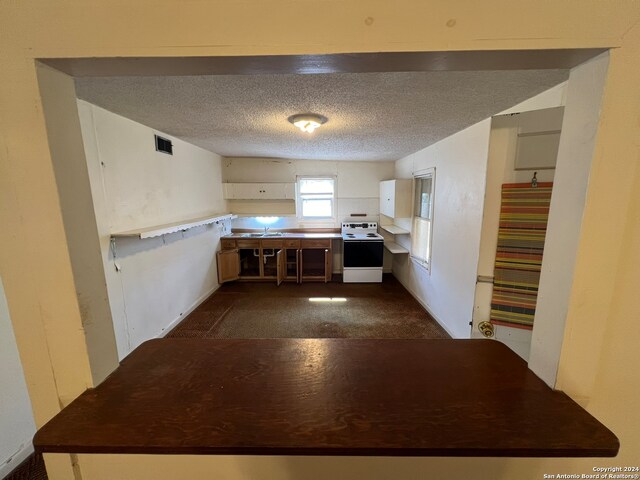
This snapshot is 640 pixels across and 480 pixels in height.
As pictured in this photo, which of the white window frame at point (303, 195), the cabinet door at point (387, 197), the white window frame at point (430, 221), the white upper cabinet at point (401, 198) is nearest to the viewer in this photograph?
the white window frame at point (430, 221)

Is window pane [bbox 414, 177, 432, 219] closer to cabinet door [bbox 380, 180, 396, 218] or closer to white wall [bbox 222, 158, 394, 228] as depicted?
cabinet door [bbox 380, 180, 396, 218]

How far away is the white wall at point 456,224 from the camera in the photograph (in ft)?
7.28

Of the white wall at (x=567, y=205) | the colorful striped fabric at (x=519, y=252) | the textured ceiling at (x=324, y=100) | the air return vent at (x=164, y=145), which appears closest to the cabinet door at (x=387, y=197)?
the textured ceiling at (x=324, y=100)

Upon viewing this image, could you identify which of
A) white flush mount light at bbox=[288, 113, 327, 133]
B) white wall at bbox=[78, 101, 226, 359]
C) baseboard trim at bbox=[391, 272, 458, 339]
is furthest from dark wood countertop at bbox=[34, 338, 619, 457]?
baseboard trim at bbox=[391, 272, 458, 339]

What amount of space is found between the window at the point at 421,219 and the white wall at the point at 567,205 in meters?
2.93

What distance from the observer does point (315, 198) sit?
16.1 feet

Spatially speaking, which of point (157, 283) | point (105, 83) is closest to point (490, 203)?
point (105, 83)

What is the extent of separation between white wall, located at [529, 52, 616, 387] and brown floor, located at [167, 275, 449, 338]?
229 cm

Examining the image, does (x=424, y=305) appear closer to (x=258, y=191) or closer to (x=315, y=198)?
(x=315, y=198)

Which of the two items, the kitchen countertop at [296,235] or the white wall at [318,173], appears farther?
the white wall at [318,173]

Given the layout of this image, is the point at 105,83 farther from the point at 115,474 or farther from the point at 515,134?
the point at 515,134

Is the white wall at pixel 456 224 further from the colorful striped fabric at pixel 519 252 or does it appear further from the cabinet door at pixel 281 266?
the cabinet door at pixel 281 266

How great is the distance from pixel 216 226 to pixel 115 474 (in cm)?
393

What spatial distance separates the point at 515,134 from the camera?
1198 millimetres
